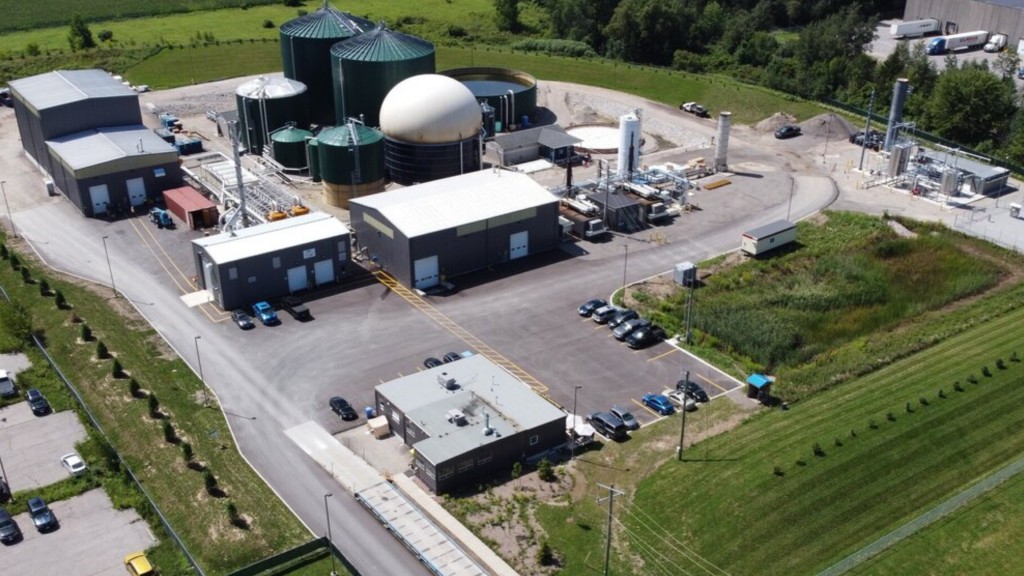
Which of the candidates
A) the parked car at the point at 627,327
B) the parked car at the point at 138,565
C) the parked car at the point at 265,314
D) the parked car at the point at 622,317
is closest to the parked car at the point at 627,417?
the parked car at the point at 627,327

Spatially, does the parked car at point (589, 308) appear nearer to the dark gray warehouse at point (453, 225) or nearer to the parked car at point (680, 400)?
the parked car at point (680, 400)

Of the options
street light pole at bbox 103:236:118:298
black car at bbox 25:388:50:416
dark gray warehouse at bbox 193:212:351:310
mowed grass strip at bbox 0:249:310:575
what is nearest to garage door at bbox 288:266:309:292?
dark gray warehouse at bbox 193:212:351:310

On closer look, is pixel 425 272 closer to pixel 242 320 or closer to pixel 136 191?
pixel 242 320

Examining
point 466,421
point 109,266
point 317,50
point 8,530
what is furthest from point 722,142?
point 8,530

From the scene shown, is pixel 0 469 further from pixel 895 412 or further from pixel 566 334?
pixel 895 412

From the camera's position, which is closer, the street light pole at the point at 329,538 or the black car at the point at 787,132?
the street light pole at the point at 329,538

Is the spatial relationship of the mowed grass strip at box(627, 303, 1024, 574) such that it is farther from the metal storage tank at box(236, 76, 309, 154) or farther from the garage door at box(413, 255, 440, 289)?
the metal storage tank at box(236, 76, 309, 154)

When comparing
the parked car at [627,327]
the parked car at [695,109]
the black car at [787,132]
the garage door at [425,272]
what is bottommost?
the parked car at [627,327]

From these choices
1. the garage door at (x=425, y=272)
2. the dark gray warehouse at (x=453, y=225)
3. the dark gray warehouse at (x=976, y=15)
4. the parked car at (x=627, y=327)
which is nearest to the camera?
the parked car at (x=627, y=327)
